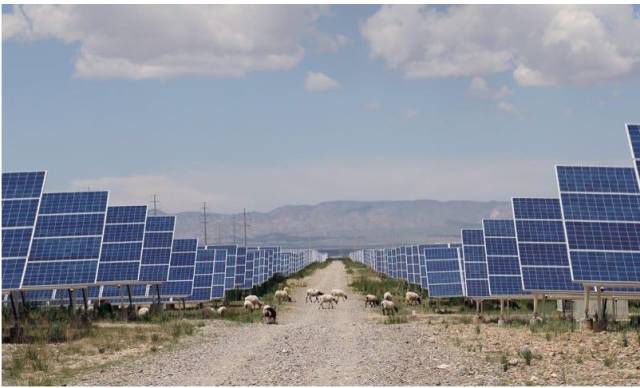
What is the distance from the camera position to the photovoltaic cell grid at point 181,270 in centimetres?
3603

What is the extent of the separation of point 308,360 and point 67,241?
1260 cm

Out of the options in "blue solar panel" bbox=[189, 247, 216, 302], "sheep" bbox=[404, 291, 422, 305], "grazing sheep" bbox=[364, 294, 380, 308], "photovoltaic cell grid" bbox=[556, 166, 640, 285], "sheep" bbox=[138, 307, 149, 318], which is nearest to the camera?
"photovoltaic cell grid" bbox=[556, 166, 640, 285]

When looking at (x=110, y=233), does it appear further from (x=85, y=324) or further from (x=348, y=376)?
(x=348, y=376)

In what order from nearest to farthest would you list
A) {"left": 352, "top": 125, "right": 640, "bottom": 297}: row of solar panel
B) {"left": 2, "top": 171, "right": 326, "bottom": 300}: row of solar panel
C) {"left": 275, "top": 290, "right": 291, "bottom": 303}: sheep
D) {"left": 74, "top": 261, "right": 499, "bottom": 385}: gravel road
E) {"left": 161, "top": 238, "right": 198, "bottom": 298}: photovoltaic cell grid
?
1. {"left": 74, "top": 261, "right": 499, "bottom": 385}: gravel road
2. {"left": 352, "top": 125, "right": 640, "bottom": 297}: row of solar panel
3. {"left": 2, "top": 171, "right": 326, "bottom": 300}: row of solar panel
4. {"left": 161, "top": 238, "right": 198, "bottom": 298}: photovoltaic cell grid
5. {"left": 275, "top": 290, "right": 291, "bottom": 303}: sheep

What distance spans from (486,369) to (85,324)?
46.1ft

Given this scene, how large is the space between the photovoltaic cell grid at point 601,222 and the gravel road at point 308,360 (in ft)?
15.1

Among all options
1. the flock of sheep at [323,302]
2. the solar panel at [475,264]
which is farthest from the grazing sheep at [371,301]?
the solar panel at [475,264]

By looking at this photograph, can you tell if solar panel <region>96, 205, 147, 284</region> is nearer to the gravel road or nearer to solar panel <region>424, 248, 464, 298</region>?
the gravel road

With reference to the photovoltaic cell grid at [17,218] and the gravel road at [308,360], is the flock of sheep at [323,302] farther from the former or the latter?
the photovoltaic cell grid at [17,218]

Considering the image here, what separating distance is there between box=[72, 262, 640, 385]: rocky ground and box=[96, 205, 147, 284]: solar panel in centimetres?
504

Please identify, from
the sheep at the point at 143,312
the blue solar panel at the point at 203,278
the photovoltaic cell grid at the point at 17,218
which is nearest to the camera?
the photovoltaic cell grid at the point at 17,218

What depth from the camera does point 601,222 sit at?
2492 cm

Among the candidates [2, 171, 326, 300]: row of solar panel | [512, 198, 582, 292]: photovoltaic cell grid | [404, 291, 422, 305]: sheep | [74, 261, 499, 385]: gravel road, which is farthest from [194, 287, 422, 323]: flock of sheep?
[512, 198, 582, 292]: photovoltaic cell grid

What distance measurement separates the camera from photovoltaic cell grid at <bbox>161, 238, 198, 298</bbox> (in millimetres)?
36031
